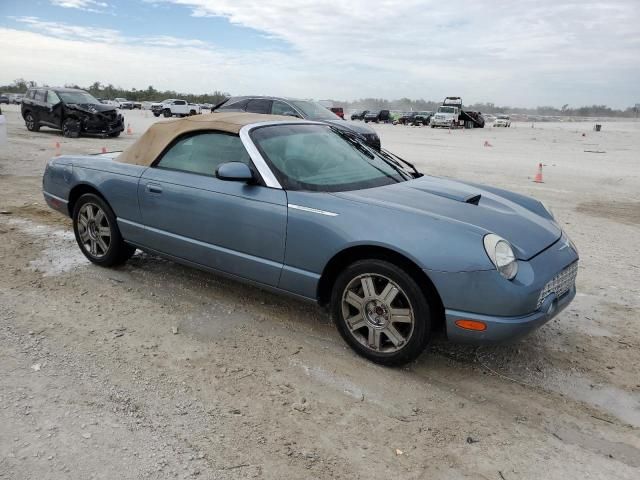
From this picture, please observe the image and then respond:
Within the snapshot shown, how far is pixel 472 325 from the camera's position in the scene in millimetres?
3045

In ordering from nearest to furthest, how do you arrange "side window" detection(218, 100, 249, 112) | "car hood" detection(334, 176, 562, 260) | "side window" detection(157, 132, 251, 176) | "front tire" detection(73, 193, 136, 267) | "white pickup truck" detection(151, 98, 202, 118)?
"car hood" detection(334, 176, 562, 260) → "side window" detection(157, 132, 251, 176) → "front tire" detection(73, 193, 136, 267) → "side window" detection(218, 100, 249, 112) → "white pickup truck" detection(151, 98, 202, 118)

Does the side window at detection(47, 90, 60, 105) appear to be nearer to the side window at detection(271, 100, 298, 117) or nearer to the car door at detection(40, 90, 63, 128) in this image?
the car door at detection(40, 90, 63, 128)

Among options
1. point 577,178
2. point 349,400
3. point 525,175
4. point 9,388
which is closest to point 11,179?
point 9,388

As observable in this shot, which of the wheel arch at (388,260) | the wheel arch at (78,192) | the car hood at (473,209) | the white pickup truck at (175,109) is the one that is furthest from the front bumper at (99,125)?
the white pickup truck at (175,109)

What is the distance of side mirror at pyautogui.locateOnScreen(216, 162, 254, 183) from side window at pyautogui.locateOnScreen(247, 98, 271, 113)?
379 inches

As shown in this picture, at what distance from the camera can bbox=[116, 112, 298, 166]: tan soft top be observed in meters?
4.21

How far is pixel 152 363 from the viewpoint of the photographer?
3396 mm

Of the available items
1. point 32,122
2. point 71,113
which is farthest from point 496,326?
point 32,122

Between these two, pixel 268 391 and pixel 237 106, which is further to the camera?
pixel 237 106

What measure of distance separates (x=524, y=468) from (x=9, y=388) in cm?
281

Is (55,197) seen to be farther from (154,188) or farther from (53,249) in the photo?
(154,188)

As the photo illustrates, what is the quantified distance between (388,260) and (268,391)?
1.06 metres

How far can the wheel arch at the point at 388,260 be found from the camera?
10.5 feet

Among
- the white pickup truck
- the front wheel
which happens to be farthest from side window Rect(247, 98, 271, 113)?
the white pickup truck
